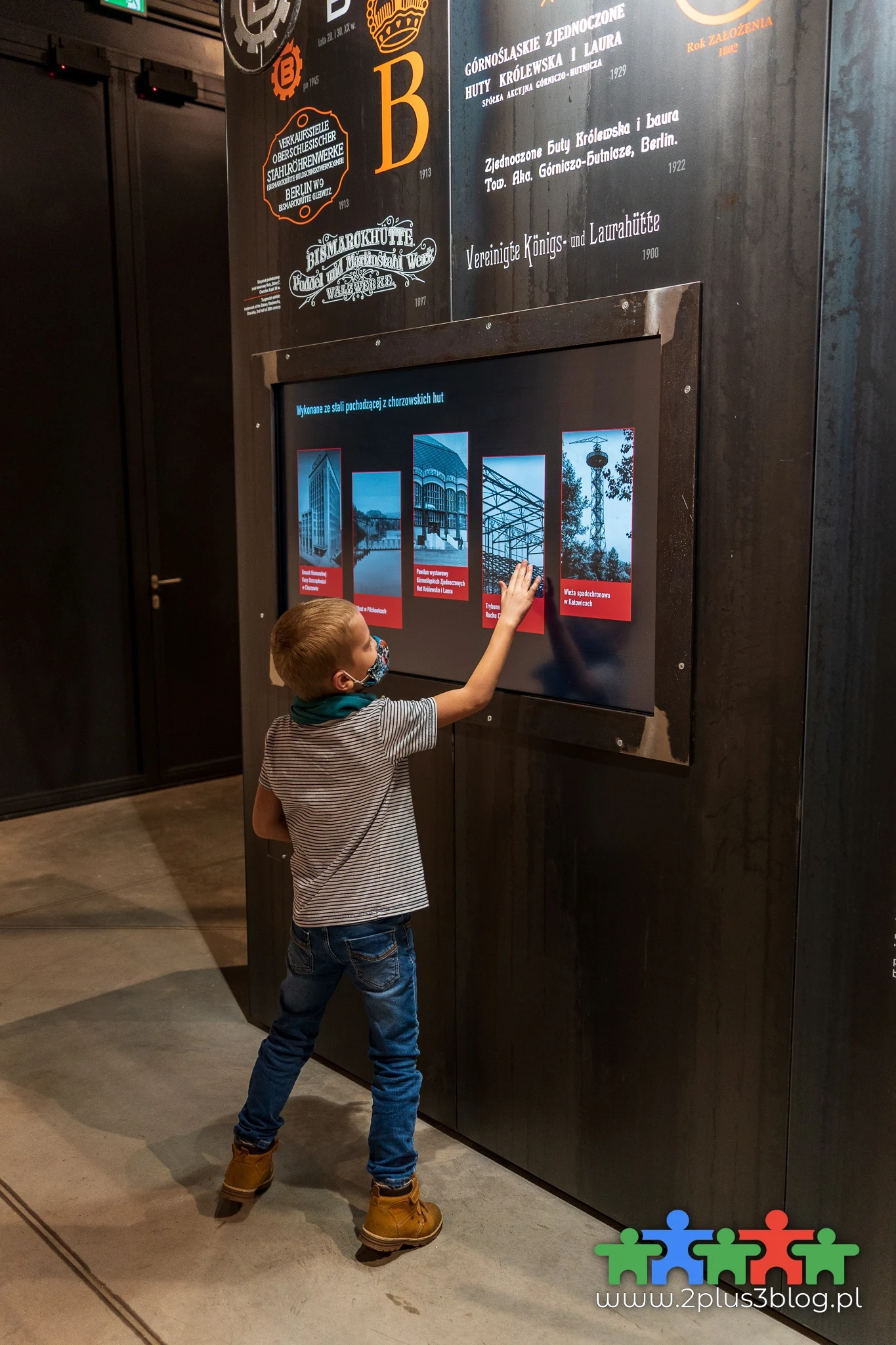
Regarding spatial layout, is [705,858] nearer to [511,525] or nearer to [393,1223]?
[511,525]

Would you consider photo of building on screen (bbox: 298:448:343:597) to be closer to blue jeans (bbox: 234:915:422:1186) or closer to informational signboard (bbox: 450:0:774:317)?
informational signboard (bbox: 450:0:774:317)

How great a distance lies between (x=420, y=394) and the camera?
2604 mm

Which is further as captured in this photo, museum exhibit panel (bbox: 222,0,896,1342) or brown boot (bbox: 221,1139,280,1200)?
brown boot (bbox: 221,1139,280,1200)

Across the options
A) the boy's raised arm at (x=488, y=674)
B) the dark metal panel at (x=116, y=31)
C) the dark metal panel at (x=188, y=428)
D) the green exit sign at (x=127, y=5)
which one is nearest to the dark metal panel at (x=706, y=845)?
the boy's raised arm at (x=488, y=674)

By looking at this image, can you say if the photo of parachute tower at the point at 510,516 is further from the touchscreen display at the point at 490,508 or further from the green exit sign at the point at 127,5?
the green exit sign at the point at 127,5

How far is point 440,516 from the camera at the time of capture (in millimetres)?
2590

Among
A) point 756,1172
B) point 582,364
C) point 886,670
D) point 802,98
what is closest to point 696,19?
point 802,98

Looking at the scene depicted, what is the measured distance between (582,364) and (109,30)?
16.1 feet

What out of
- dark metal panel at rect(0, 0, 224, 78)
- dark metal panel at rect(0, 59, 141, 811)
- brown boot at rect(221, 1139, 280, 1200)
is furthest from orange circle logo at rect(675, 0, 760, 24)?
dark metal panel at rect(0, 59, 141, 811)

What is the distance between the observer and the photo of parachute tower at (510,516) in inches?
92.8

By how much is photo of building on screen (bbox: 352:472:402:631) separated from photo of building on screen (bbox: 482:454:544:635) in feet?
0.99

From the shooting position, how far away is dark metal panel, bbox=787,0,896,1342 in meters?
1.80

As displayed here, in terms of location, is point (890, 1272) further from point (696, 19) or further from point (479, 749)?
point (696, 19)

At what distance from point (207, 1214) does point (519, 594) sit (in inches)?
60.0
